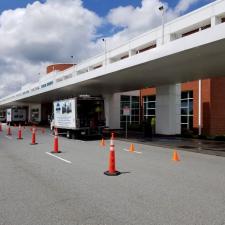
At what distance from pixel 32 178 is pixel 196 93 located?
84.4 feet

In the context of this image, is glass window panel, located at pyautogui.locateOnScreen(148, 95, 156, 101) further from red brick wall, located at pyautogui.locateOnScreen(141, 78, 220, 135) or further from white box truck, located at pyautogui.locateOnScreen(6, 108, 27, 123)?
white box truck, located at pyautogui.locateOnScreen(6, 108, 27, 123)

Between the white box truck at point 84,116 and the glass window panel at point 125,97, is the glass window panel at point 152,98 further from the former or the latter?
the white box truck at point 84,116

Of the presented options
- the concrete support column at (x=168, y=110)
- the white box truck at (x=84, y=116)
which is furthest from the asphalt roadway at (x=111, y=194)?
the concrete support column at (x=168, y=110)

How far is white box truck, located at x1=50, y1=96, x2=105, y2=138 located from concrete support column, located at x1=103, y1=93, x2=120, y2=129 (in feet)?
44.6

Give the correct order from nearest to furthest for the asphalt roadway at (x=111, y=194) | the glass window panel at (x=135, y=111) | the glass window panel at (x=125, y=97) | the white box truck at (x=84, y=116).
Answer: the asphalt roadway at (x=111, y=194) < the white box truck at (x=84, y=116) < the glass window panel at (x=125, y=97) < the glass window panel at (x=135, y=111)

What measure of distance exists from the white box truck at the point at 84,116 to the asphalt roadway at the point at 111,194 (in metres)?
12.7

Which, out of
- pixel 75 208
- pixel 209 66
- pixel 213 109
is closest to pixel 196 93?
pixel 213 109

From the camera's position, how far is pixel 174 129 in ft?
90.6

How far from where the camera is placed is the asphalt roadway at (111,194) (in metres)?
5.27

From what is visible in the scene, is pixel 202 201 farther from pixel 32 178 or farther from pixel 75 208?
pixel 32 178

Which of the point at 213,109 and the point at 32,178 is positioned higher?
the point at 213,109

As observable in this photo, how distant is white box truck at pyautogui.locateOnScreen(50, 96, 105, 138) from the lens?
939 inches

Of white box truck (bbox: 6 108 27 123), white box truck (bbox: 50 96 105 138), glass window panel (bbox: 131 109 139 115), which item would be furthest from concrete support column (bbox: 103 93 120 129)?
white box truck (bbox: 6 108 27 123)

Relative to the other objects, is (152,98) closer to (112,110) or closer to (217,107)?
(112,110)
